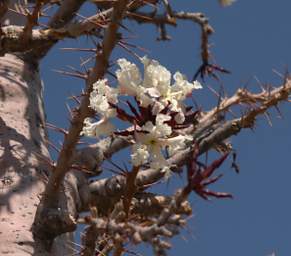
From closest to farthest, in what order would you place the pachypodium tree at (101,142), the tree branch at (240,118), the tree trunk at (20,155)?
1. the pachypodium tree at (101,142)
2. the tree trunk at (20,155)
3. the tree branch at (240,118)

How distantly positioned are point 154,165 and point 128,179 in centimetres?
10

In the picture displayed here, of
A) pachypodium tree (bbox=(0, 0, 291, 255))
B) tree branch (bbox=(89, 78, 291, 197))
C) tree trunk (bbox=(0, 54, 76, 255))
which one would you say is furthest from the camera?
tree branch (bbox=(89, 78, 291, 197))

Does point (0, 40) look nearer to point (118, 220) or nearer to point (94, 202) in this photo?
point (94, 202)

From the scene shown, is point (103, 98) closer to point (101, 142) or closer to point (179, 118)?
point (179, 118)

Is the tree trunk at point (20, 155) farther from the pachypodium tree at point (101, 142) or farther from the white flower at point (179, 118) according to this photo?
the white flower at point (179, 118)

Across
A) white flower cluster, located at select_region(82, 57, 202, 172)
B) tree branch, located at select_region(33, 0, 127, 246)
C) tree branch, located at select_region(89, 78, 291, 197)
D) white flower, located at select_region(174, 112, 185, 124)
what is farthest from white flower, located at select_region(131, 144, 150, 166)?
tree branch, located at select_region(89, 78, 291, 197)

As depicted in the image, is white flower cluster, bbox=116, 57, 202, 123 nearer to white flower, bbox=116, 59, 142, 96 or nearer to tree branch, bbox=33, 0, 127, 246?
white flower, bbox=116, 59, 142, 96

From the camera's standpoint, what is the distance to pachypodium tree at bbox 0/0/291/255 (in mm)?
1846

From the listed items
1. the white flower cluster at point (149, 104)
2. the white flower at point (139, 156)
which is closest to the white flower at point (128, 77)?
the white flower cluster at point (149, 104)

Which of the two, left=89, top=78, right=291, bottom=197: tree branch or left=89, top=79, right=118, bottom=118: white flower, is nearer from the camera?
left=89, top=79, right=118, bottom=118: white flower

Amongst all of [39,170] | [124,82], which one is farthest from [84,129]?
[39,170]

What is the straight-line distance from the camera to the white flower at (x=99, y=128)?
2299 millimetres

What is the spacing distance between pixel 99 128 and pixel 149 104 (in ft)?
0.72

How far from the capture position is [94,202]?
142 inches
